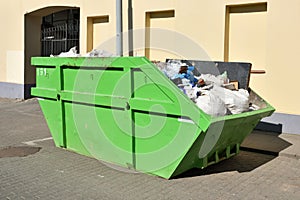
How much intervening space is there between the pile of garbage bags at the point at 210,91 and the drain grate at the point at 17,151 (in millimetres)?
2617

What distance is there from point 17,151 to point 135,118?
252cm

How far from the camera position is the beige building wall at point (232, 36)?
7629 mm

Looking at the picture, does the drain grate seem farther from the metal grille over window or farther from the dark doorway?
the metal grille over window

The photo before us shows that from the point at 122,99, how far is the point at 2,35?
10462 mm

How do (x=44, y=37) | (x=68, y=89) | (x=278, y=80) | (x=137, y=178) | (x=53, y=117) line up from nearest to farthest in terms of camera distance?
(x=137, y=178) < (x=68, y=89) < (x=53, y=117) < (x=278, y=80) < (x=44, y=37)

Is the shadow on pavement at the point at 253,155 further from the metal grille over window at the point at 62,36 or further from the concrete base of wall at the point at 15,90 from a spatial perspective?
the metal grille over window at the point at 62,36

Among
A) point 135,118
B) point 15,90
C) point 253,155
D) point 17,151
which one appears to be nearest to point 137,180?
point 135,118

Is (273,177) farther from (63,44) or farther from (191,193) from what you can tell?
(63,44)

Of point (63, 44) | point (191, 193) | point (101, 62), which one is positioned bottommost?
point (191, 193)

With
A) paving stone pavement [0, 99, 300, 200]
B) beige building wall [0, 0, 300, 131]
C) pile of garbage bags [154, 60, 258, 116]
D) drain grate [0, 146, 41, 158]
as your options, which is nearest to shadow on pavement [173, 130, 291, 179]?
paving stone pavement [0, 99, 300, 200]

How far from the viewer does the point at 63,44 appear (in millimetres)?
14938

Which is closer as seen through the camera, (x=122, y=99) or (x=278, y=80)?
(x=122, y=99)

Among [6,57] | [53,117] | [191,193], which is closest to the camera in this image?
[191,193]

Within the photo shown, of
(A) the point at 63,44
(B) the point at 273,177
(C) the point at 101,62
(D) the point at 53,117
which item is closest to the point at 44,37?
(A) the point at 63,44
